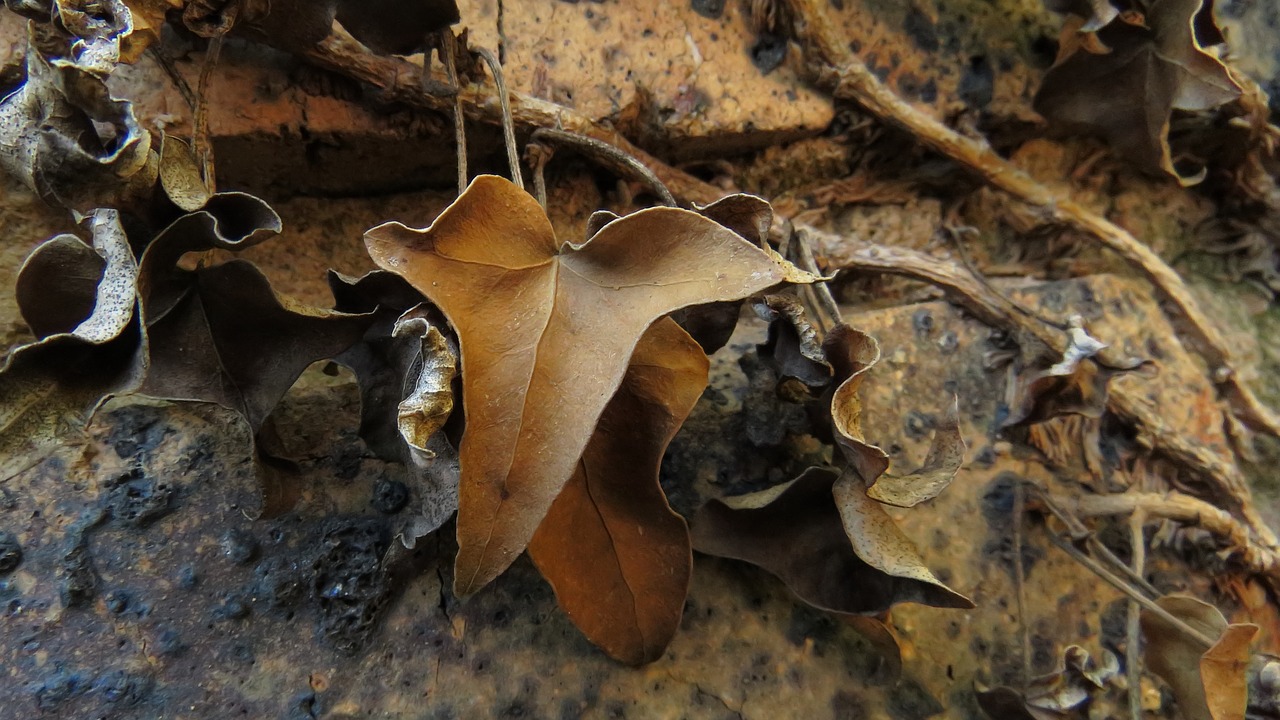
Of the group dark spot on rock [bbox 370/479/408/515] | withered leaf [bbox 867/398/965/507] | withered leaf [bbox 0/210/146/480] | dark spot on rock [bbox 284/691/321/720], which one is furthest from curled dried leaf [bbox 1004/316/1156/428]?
withered leaf [bbox 0/210/146/480]

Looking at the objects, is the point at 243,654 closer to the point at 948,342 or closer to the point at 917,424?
the point at 917,424

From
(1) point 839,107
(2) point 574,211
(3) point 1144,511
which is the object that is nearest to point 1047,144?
(1) point 839,107

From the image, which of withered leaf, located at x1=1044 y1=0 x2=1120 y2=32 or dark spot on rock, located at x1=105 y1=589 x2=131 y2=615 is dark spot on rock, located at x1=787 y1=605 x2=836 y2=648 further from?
withered leaf, located at x1=1044 y1=0 x2=1120 y2=32

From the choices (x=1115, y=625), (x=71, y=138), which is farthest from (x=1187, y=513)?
(x=71, y=138)

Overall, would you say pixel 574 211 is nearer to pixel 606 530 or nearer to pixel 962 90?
pixel 606 530

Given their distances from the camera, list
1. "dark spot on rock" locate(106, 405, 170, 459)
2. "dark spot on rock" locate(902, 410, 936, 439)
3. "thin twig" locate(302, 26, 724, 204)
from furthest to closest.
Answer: "dark spot on rock" locate(902, 410, 936, 439) < "thin twig" locate(302, 26, 724, 204) < "dark spot on rock" locate(106, 405, 170, 459)

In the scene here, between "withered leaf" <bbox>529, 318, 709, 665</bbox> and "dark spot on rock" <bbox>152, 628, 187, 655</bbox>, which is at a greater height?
"withered leaf" <bbox>529, 318, 709, 665</bbox>

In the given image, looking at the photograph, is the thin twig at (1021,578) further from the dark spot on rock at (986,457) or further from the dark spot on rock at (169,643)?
the dark spot on rock at (169,643)
